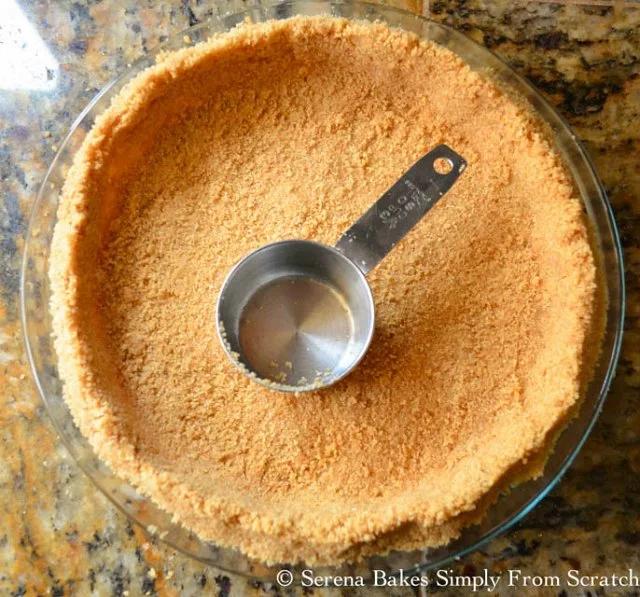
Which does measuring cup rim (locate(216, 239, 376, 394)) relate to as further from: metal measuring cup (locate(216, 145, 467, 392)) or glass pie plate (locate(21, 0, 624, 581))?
glass pie plate (locate(21, 0, 624, 581))

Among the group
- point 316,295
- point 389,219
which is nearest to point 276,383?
point 316,295

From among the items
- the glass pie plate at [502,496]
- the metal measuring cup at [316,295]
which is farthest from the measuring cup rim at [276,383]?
the glass pie plate at [502,496]

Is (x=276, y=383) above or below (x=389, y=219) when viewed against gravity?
below

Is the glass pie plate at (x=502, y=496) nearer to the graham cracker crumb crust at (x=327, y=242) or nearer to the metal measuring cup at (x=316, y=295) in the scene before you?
the graham cracker crumb crust at (x=327, y=242)

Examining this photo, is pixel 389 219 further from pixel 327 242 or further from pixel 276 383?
pixel 276 383

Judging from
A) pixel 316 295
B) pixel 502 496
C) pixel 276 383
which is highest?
pixel 316 295

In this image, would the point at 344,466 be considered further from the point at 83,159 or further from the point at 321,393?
the point at 83,159

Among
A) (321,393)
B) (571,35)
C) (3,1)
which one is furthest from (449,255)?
(3,1)
